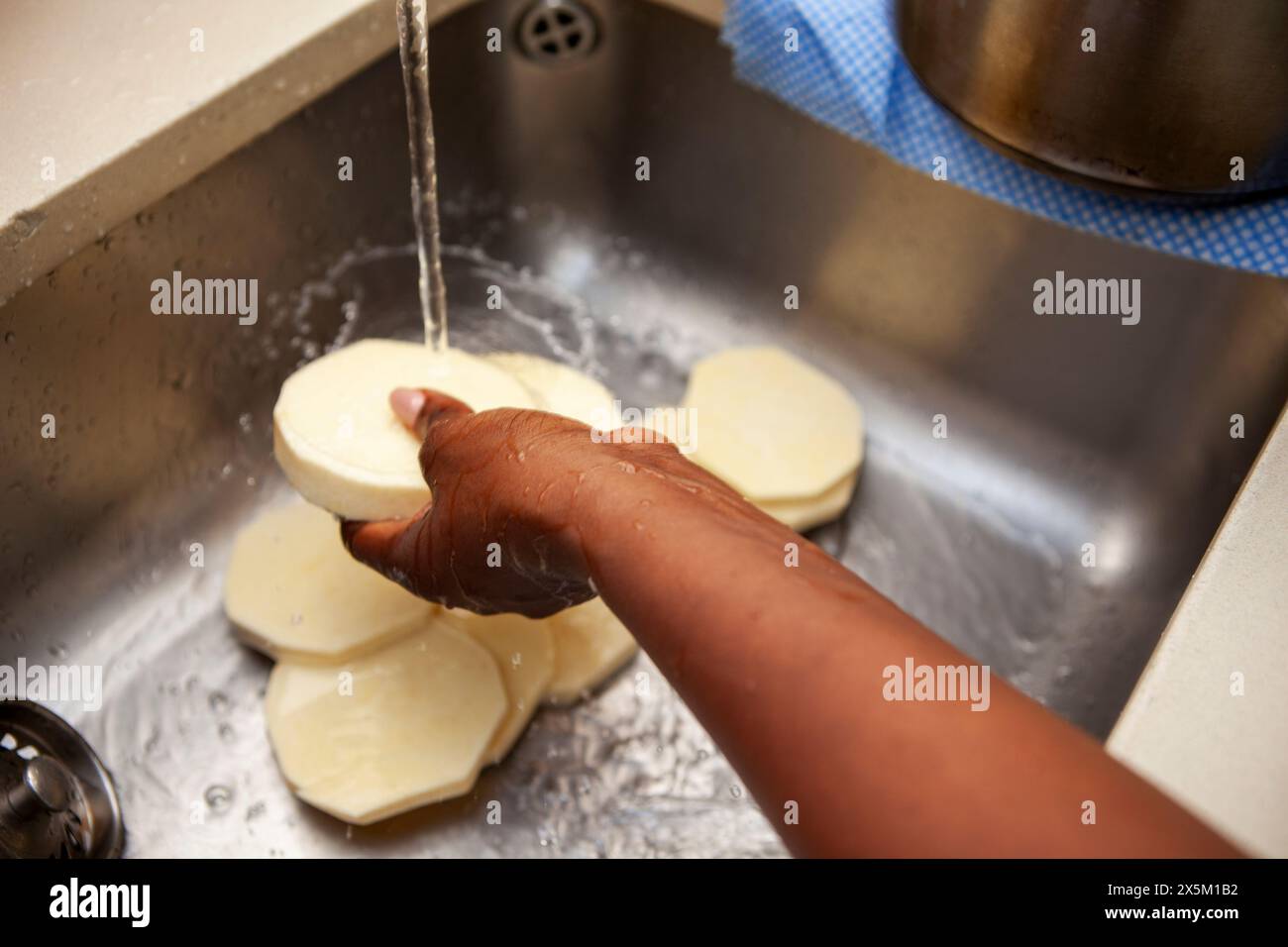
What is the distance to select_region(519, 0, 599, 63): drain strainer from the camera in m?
1.23

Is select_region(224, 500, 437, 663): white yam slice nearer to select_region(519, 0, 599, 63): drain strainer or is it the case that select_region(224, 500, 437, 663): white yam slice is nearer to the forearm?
the forearm

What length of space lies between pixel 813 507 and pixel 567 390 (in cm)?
27

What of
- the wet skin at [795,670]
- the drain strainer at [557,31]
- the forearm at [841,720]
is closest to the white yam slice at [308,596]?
the wet skin at [795,670]

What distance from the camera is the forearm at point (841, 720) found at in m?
0.47

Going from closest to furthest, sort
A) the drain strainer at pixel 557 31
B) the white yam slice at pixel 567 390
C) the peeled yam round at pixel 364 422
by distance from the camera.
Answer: the peeled yam round at pixel 364 422 < the white yam slice at pixel 567 390 < the drain strainer at pixel 557 31

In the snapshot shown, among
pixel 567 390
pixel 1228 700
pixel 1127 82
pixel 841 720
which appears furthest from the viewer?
pixel 567 390

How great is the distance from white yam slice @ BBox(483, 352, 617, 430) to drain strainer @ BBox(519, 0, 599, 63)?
35 centimetres

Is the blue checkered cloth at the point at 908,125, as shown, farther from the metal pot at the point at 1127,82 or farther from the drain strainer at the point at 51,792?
the drain strainer at the point at 51,792

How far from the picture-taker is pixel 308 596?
40.6 inches

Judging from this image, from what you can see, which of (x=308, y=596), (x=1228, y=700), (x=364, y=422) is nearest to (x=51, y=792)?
(x=308, y=596)

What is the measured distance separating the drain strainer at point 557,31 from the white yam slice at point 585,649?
0.60 meters

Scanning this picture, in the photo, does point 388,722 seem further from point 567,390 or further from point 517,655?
point 567,390
